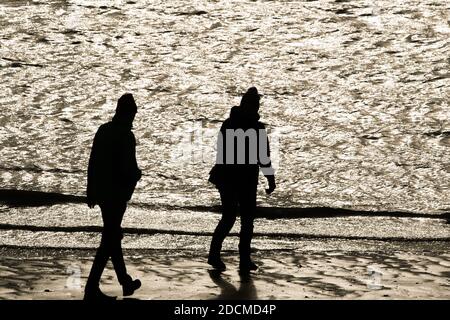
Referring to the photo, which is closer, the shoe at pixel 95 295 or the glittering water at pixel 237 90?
the shoe at pixel 95 295

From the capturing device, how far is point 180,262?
9.41m

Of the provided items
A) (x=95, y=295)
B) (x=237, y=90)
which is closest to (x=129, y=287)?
(x=95, y=295)

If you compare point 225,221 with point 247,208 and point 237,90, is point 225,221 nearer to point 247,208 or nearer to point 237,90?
point 247,208

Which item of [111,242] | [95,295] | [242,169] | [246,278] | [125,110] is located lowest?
[246,278]

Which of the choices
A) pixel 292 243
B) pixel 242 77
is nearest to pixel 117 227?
pixel 292 243

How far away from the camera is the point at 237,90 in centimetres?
1625

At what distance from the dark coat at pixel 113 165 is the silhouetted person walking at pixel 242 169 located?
56.7 inches

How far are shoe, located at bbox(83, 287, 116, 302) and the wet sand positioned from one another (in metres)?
0.28

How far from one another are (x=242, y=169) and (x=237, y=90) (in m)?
7.39

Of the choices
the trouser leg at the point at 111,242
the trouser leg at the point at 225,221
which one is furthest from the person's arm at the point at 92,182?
the trouser leg at the point at 225,221

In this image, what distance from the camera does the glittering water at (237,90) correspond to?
44.4 ft

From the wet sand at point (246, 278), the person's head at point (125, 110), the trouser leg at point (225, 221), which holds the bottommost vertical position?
the wet sand at point (246, 278)

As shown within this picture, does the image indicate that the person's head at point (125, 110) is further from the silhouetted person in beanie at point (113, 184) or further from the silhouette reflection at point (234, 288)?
the silhouette reflection at point (234, 288)

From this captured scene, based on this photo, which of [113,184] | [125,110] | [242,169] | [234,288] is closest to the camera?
[113,184]
